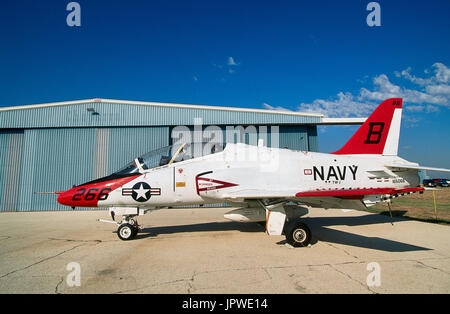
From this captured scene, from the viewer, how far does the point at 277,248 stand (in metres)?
5.34

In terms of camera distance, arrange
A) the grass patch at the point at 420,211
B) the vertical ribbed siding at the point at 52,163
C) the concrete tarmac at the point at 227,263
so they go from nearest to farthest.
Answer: the concrete tarmac at the point at 227,263
the grass patch at the point at 420,211
the vertical ribbed siding at the point at 52,163

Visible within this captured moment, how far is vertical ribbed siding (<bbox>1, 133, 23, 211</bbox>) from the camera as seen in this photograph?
49.4 feet

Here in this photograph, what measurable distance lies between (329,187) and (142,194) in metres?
5.39

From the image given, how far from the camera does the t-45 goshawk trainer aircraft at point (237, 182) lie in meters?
5.91

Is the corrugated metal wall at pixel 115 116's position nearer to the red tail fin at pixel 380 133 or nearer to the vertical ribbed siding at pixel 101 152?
the vertical ribbed siding at pixel 101 152

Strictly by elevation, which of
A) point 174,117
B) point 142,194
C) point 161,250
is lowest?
point 161,250

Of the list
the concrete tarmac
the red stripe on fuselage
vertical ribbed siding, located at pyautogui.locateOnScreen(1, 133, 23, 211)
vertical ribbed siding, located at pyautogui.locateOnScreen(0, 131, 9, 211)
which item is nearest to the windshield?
the red stripe on fuselage

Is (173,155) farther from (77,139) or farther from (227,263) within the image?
(77,139)

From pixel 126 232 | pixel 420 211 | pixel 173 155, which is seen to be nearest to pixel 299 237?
pixel 173 155

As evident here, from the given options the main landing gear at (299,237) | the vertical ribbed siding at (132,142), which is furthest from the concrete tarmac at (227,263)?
the vertical ribbed siding at (132,142)

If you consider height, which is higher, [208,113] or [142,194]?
[208,113]
